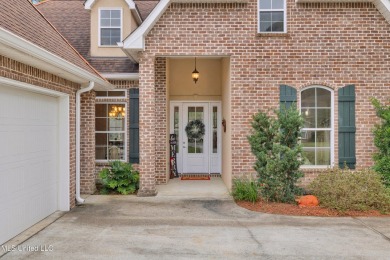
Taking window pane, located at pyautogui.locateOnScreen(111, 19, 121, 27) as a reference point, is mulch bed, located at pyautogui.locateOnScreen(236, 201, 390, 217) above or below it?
below

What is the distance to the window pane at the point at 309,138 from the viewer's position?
32.9 feet

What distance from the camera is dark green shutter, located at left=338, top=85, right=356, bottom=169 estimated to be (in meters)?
9.81

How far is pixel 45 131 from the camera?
7.57 meters

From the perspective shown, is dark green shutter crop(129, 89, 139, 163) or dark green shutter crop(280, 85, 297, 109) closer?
dark green shutter crop(280, 85, 297, 109)

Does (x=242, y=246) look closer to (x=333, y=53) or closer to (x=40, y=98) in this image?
(x=40, y=98)

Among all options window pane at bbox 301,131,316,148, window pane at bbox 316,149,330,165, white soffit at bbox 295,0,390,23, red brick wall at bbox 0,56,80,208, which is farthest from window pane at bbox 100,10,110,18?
window pane at bbox 316,149,330,165

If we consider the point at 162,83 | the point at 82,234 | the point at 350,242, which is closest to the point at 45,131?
the point at 82,234

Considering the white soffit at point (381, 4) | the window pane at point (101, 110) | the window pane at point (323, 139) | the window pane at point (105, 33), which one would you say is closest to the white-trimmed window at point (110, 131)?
the window pane at point (101, 110)

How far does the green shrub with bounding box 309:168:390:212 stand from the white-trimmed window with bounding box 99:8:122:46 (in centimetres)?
753

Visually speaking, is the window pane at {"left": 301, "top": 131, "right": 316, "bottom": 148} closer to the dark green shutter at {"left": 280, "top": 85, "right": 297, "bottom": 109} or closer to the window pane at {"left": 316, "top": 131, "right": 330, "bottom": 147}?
the window pane at {"left": 316, "top": 131, "right": 330, "bottom": 147}

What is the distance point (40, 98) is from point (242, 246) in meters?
4.63

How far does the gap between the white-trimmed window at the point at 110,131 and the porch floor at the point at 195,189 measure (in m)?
1.70

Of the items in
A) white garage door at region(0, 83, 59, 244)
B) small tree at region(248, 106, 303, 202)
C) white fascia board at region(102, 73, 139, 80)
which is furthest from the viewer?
white fascia board at region(102, 73, 139, 80)

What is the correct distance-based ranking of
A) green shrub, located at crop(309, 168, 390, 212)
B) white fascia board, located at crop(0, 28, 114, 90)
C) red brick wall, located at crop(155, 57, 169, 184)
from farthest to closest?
red brick wall, located at crop(155, 57, 169, 184)
green shrub, located at crop(309, 168, 390, 212)
white fascia board, located at crop(0, 28, 114, 90)
